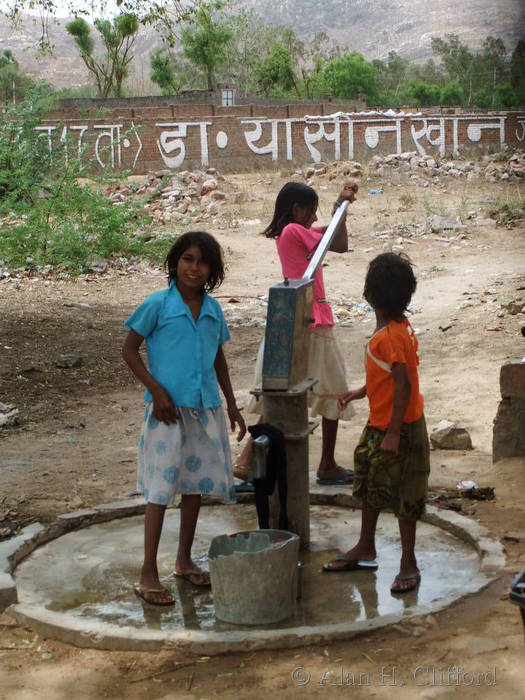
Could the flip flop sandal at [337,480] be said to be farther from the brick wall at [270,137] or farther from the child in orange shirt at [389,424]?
the brick wall at [270,137]

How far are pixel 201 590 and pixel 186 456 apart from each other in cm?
52

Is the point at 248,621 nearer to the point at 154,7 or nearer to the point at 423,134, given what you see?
the point at 154,7

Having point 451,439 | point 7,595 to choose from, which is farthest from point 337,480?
point 7,595

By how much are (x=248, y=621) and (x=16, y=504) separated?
1.85 meters

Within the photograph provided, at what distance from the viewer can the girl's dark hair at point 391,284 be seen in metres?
3.34

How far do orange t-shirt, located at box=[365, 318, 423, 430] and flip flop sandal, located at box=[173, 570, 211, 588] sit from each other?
33.3 inches

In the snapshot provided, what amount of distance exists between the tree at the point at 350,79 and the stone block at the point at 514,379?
52995mm

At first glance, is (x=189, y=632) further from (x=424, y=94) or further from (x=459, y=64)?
(x=459, y=64)

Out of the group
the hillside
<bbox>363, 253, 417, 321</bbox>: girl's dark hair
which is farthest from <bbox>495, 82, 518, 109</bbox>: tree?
the hillside

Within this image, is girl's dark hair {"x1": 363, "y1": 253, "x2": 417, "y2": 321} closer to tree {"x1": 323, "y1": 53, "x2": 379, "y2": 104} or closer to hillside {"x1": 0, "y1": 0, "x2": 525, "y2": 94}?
tree {"x1": 323, "y1": 53, "x2": 379, "y2": 104}

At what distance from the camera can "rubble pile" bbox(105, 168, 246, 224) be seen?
61.0 ft

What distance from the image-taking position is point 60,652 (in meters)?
2.95

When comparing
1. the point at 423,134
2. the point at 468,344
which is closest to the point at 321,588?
the point at 468,344

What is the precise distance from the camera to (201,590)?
3.43m
